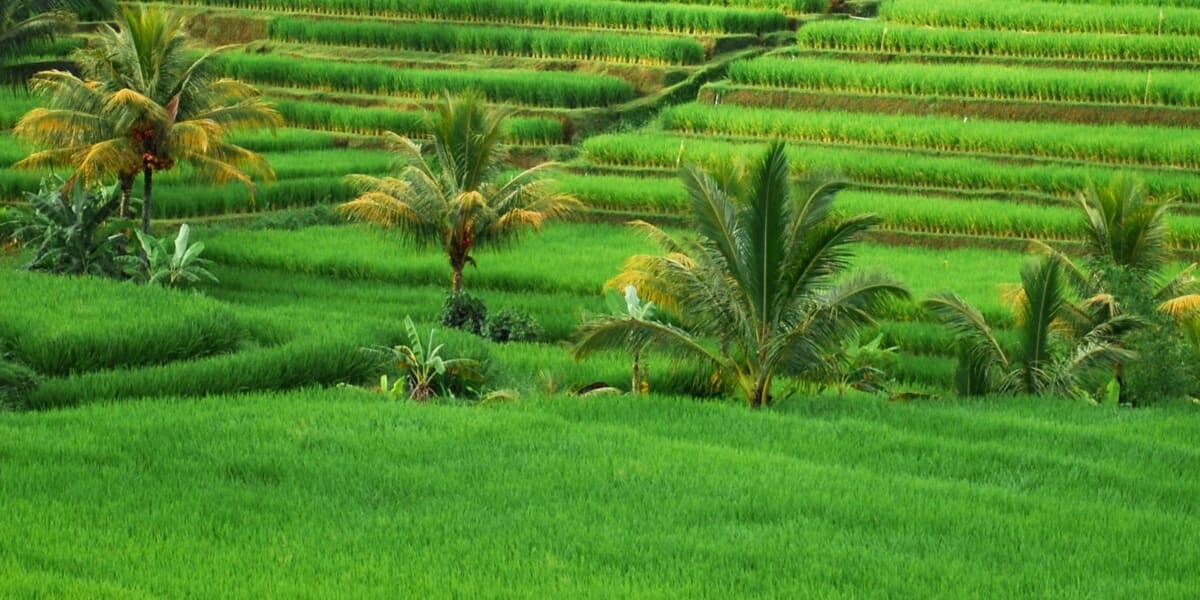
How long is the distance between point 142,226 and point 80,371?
5.54 m

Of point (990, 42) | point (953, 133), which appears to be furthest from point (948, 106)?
point (990, 42)

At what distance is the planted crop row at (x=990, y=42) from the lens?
2672 centimetres

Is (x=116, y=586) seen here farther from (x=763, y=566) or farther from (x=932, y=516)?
(x=932, y=516)

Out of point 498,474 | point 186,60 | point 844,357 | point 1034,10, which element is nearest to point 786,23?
point 1034,10

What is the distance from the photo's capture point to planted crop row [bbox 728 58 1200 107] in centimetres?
2503

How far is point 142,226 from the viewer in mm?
19953

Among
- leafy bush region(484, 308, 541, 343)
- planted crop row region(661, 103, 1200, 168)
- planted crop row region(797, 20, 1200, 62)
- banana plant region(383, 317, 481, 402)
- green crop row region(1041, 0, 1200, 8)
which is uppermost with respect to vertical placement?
green crop row region(1041, 0, 1200, 8)

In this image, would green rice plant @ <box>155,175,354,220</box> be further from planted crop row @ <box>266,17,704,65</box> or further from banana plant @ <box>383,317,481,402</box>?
banana plant @ <box>383,317,481,402</box>

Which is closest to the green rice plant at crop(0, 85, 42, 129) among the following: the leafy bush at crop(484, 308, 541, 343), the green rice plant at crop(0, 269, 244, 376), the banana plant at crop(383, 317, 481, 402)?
the green rice plant at crop(0, 269, 244, 376)

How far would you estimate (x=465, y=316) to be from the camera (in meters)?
17.3

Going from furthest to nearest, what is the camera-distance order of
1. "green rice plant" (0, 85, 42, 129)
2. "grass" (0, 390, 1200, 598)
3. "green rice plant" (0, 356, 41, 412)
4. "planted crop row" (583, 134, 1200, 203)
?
"green rice plant" (0, 85, 42, 129) → "planted crop row" (583, 134, 1200, 203) → "green rice plant" (0, 356, 41, 412) → "grass" (0, 390, 1200, 598)

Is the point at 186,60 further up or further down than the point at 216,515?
further up

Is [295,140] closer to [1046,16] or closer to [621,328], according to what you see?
[1046,16]

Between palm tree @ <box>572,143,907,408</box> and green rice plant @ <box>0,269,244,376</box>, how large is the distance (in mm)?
3313
